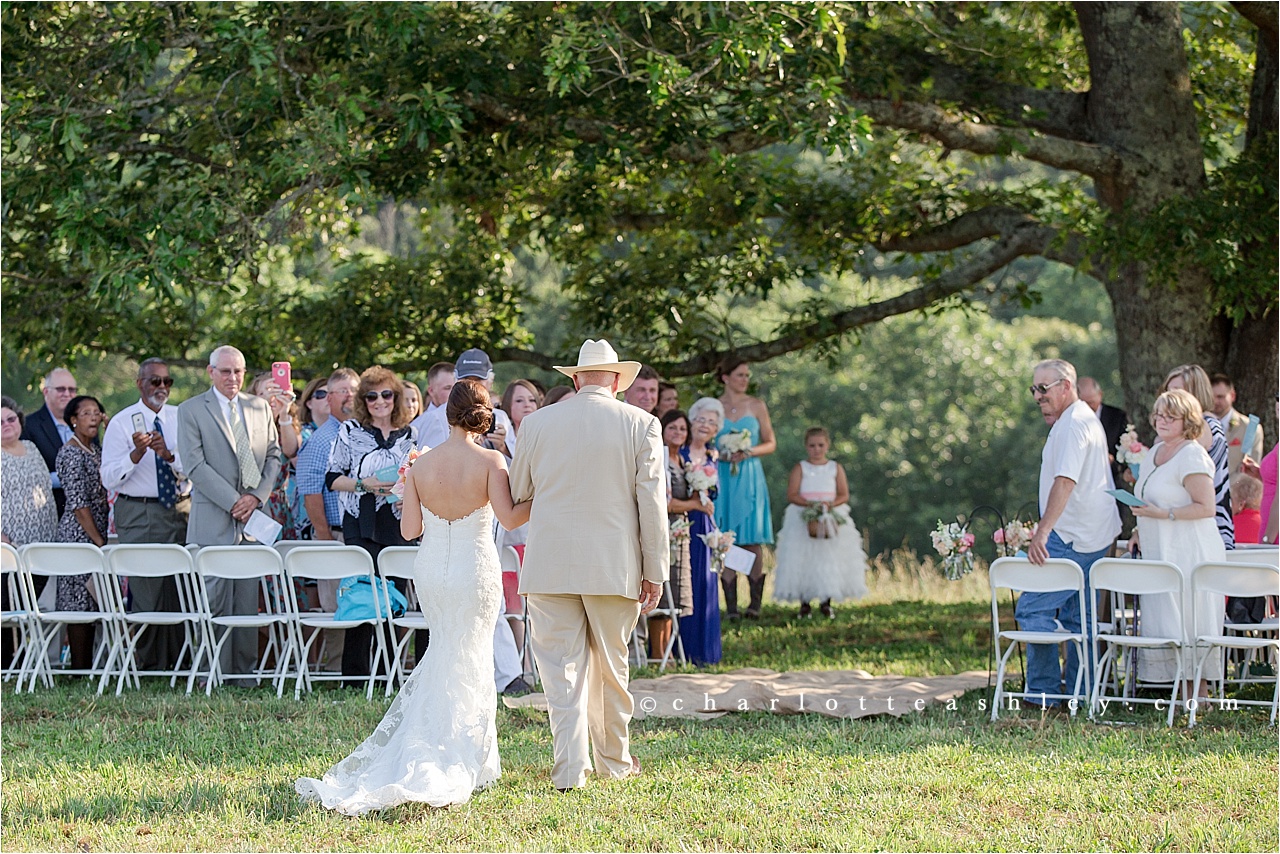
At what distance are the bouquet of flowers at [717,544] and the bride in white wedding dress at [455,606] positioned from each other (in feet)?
11.9

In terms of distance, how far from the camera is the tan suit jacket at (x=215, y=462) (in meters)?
9.04

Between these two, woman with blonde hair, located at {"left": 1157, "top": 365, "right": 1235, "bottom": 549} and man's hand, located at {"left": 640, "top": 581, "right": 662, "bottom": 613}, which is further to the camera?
woman with blonde hair, located at {"left": 1157, "top": 365, "right": 1235, "bottom": 549}

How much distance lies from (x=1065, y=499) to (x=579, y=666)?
329 centimetres

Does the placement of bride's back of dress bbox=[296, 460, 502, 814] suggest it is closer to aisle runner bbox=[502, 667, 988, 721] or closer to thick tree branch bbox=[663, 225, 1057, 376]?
aisle runner bbox=[502, 667, 988, 721]

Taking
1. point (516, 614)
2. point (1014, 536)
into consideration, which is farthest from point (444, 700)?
point (1014, 536)

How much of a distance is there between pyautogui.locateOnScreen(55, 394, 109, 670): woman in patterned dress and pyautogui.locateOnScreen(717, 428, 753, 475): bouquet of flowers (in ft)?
16.0

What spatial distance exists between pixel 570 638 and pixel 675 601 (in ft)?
12.3

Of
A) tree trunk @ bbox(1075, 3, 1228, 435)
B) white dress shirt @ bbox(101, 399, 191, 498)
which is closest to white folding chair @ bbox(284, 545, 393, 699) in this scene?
white dress shirt @ bbox(101, 399, 191, 498)

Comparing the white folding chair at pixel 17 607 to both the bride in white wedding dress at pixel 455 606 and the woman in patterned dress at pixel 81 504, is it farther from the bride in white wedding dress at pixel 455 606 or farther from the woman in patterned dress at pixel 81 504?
the bride in white wedding dress at pixel 455 606

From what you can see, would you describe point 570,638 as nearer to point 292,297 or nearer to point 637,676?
point 637,676

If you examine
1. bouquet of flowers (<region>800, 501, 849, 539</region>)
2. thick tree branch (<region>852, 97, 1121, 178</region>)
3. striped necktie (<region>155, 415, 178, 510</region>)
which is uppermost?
thick tree branch (<region>852, 97, 1121, 178</region>)

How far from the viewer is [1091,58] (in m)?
11.9

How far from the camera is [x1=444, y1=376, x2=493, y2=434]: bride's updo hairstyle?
607 cm

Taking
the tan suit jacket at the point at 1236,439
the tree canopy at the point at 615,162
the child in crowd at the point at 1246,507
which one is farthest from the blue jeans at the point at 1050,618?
the tree canopy at the point at 615,162
